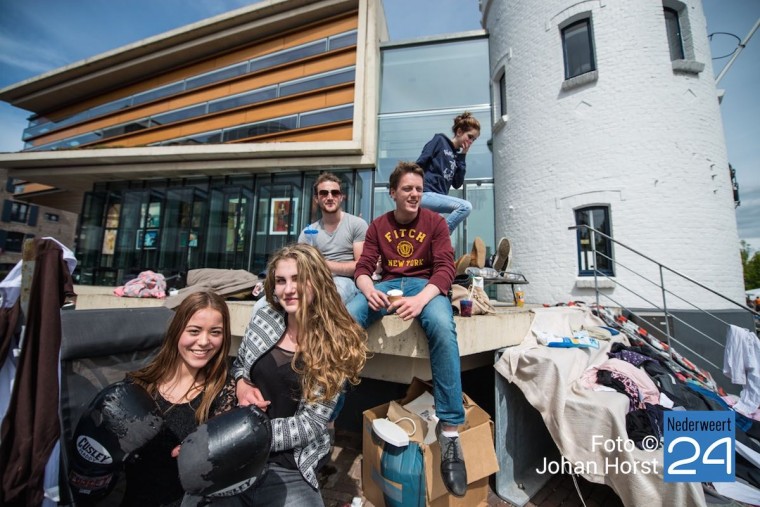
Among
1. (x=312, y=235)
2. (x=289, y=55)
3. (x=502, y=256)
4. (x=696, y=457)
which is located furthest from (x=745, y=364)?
(x=289, y=55)

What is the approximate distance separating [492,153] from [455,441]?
31.8ft

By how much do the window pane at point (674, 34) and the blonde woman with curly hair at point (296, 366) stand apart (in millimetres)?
11259

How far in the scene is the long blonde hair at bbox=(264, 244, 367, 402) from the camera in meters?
1.76

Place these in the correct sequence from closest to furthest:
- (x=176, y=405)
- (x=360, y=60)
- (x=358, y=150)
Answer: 1. (x=176, y=405)
2. (x=358, y=150)
3. (x=360, y=60)

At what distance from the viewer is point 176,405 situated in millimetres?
1704

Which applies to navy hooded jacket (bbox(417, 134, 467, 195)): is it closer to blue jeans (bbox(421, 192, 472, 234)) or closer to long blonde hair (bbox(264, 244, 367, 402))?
blue jeans (bbox(421, 192, 472, 234))

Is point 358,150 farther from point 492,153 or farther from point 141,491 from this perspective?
point 141,491

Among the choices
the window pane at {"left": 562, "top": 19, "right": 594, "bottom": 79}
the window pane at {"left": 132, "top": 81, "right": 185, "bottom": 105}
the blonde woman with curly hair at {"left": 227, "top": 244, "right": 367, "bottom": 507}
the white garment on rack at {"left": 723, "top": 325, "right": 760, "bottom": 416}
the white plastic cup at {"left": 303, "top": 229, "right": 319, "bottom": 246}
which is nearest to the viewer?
the blonde woman with curly hair at {"left": 227, "top": 244, "right": 367, "bottom": 507}

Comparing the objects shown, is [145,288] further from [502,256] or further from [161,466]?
[502,256]

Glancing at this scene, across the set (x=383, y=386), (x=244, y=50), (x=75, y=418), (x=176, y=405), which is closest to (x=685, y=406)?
(x=383, y=386)

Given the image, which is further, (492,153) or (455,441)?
(492,153)

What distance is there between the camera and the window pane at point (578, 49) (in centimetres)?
786

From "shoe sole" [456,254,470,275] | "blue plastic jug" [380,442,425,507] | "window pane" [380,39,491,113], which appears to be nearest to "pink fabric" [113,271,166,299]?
"blue plastic jug" [380,442,425,507]

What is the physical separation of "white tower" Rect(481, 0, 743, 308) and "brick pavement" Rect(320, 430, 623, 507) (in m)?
5.21
